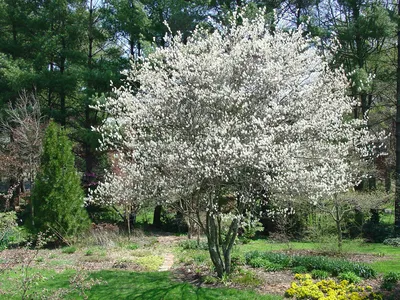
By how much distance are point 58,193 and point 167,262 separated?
4.91 m

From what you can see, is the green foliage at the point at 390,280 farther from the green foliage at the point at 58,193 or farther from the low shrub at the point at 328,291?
the green foliage at the point at 58,193

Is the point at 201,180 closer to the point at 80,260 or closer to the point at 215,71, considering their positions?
the point at 215,71

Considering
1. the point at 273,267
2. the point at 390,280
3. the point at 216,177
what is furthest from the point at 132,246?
the point at 390,280

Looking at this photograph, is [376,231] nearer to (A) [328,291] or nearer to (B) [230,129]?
(A) [328,291]

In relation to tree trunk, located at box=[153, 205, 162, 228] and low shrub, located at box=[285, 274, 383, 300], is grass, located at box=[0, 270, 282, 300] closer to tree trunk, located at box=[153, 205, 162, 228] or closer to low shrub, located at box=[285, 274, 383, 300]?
low shrub, located at box=[285, 274, 383, 300]

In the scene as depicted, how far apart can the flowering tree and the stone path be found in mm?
1728

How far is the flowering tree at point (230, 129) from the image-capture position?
6047 millimetres

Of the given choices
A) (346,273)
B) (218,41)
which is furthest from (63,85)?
(346,273)

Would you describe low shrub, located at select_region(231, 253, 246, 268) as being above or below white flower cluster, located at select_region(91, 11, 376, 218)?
below

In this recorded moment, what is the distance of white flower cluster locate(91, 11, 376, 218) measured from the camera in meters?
6.04

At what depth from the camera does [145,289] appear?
22.0 ft

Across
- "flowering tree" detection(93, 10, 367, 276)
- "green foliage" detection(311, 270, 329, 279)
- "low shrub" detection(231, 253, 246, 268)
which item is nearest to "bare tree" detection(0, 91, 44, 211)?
"flowering tree" detection(93, 10, 367, 276)

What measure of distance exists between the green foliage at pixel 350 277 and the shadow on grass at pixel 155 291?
58.9 inches

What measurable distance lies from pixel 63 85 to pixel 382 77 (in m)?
14.7
